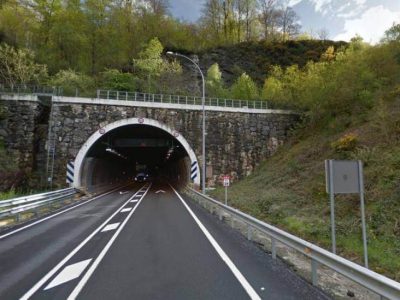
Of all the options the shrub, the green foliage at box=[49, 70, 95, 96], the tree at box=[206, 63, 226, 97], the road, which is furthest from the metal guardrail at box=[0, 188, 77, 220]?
the tree at box=[206, 63, 226, 97]

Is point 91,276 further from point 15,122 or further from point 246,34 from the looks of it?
point 246,34

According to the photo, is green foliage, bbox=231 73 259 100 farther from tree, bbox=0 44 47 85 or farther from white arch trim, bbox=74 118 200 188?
tree, bbox=0 44 47 85

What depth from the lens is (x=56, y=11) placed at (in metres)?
56.0

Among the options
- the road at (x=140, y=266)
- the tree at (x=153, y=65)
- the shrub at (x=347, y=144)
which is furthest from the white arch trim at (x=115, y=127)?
the tree at (x=153, y=65)

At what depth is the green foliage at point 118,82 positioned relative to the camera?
4647 centimetres

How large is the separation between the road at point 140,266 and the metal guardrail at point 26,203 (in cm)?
223

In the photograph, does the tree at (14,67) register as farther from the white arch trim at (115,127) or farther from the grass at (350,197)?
the grass at (350,197)

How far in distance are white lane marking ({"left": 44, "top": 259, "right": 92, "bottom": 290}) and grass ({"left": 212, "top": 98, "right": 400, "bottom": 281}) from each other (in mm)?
6710

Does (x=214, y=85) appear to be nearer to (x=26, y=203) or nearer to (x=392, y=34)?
(x=392, y=34)

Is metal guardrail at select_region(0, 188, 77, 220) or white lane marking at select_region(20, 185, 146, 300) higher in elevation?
metal guardrail at select_region(0, 188, 77, 220)

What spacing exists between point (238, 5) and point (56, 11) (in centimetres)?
3827

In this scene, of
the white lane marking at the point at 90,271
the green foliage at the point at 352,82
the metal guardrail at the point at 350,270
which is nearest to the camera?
the metal guardrail at the point at 350,270

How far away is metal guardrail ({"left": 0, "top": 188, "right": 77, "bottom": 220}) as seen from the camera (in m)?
13.2

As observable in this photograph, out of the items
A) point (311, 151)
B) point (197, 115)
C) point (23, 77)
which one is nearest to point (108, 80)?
point (23, 77)
